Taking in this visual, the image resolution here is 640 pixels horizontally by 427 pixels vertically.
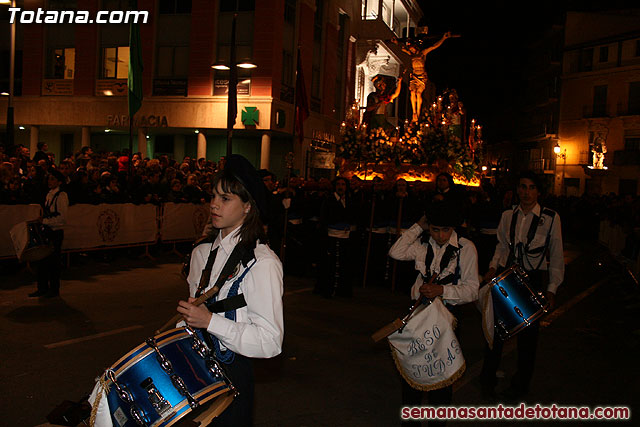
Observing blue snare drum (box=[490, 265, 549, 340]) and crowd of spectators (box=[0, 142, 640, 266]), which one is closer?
blue snare drum (box=[490, 265, 549, 340])

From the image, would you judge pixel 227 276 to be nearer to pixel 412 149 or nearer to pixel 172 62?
pixel 412 149

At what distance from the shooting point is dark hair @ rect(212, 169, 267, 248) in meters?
3.01

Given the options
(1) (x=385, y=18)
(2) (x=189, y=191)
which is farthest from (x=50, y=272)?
(1) (x=385, y=18)

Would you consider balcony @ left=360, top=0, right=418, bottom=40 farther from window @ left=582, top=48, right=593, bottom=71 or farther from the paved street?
the paved street

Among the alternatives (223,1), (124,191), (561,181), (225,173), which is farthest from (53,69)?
(561,181)

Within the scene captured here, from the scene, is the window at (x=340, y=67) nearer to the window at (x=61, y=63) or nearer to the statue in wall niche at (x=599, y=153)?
the window at (x=61, y=63)

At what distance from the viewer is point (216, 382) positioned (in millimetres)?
2783

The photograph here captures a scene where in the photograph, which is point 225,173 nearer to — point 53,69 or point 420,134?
point 420,134

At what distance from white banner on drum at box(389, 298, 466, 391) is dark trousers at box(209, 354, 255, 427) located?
149cm

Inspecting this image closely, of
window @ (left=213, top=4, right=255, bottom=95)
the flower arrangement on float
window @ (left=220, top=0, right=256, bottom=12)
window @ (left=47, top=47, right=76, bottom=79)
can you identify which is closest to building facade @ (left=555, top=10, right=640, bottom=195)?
window @ (left=213, top=4, right=255, bottom=95)

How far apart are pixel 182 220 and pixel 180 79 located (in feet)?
49.0

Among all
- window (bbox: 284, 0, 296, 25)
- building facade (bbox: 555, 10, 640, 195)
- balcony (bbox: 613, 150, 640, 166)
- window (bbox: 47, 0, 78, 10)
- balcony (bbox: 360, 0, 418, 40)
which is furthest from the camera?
building facade (bbox: 555, 10, 640, 195)

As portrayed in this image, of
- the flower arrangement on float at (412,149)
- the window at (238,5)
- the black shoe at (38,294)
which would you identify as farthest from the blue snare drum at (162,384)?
the window at (238,5)

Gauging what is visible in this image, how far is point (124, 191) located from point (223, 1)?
16.6m
